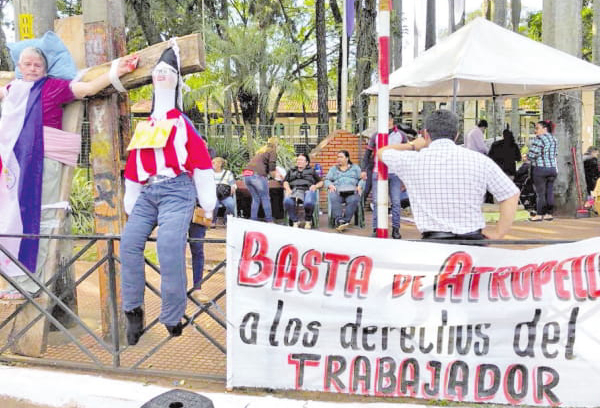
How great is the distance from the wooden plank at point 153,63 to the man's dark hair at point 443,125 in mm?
1625

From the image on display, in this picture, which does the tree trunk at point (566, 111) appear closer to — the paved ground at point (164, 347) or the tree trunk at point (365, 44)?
the tree trunk at point (365, 44)

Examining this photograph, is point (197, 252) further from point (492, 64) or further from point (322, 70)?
point (322, 70)

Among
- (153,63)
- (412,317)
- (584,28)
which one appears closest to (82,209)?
(153,63)

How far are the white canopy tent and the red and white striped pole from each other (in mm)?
3634

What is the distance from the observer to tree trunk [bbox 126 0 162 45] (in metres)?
18.5

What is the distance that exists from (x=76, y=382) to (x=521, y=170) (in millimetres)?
10934

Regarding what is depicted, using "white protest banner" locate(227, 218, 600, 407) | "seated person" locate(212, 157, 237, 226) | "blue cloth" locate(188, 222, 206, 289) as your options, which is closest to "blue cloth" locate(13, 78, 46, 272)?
"blue cloth" locate(188, 222, 206, 289)

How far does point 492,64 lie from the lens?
743cm

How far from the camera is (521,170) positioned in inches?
489

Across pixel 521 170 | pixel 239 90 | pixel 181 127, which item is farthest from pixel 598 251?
pixel 239 90

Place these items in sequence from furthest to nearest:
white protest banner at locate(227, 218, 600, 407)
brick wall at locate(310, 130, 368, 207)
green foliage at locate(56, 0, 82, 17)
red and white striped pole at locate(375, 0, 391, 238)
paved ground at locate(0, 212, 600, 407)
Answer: green foliage at locate(56, 0, 82, 17)
brick wall at locate(310, 130, 368, 207)
paved ground at locate(0, 212, 600, 407)
red and white striped pole at locate(375, 0, 391, 238)
white protest banner at locate(227, 218, 600, 407)

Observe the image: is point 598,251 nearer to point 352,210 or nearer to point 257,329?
point 257,329

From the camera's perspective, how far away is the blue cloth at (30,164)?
4.29 meters

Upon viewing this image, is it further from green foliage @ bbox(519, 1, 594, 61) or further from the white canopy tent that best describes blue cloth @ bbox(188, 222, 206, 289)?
green foliage @ bbox(519, 1, 594, 61)
